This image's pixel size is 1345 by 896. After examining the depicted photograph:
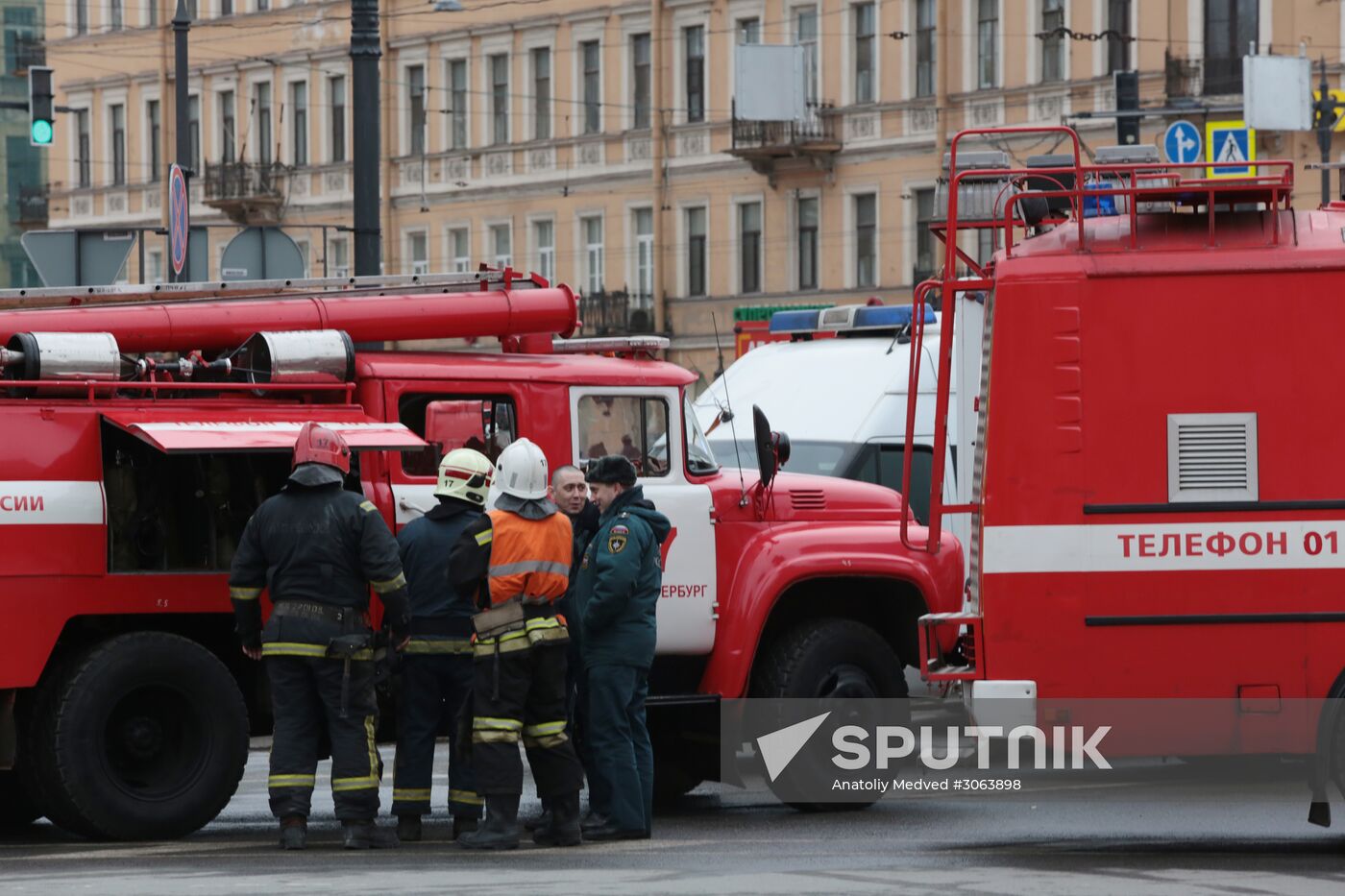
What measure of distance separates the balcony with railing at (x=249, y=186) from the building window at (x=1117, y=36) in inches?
829

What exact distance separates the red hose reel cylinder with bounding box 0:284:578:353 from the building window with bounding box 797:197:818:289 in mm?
38638

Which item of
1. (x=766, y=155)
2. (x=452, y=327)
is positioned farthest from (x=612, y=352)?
(x=766, y=155)

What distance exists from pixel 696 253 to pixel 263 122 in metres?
13.0

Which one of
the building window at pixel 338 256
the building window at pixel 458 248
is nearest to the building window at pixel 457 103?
the building window at pixel 458 248

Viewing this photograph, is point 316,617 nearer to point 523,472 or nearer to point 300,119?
point 523,472

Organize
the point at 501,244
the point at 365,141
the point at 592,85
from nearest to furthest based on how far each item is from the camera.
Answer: the point at 365,141 → the point at 592,85 → the point at 501,244

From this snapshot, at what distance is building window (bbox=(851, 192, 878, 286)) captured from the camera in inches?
2002

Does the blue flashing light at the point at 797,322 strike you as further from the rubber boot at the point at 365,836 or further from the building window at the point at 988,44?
the building window at the point at 988,44

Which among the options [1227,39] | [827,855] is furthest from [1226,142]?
[827,855]

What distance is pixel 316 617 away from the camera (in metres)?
11.6

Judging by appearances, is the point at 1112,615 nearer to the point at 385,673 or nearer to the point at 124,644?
the point at 385,673

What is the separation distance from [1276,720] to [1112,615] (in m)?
0.77

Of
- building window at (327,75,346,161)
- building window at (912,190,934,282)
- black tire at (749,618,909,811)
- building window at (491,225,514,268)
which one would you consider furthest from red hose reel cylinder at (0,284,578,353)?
building window at (327,75,346,161)

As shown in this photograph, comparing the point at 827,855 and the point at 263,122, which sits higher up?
the point at 263,122
